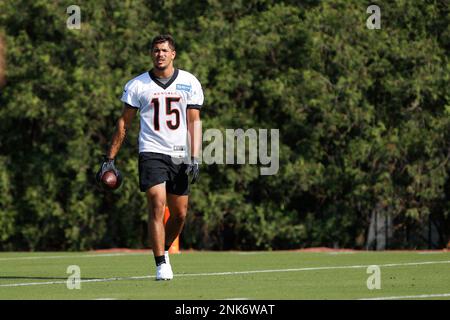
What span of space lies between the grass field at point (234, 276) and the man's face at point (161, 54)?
86.8 inches

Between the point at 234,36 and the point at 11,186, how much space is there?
4851mm

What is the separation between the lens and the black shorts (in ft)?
41.1

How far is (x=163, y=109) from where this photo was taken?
41.8ft

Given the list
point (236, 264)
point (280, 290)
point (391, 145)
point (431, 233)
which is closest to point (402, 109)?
point (391, 145)

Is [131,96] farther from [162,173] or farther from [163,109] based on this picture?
[162,173]

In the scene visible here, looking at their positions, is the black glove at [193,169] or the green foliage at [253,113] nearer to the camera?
the black glove at [193,169]

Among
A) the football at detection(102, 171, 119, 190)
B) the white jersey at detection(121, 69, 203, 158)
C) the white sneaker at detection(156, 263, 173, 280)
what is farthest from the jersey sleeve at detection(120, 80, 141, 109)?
the white sneaker at detection(156, 263, 173, 280)

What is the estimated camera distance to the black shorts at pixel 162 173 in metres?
12.5

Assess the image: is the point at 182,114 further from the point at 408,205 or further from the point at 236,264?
the point at 408,205

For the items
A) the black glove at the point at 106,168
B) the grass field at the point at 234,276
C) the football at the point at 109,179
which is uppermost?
the black glove at the point at 106,168

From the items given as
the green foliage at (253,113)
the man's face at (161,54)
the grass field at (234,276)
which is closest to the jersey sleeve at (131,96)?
the man's face at (161,54)

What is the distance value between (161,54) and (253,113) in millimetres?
9411

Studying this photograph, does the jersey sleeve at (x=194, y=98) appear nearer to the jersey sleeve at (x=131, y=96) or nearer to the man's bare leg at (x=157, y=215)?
Result: the jersey sleeve at (x=131, y=96)

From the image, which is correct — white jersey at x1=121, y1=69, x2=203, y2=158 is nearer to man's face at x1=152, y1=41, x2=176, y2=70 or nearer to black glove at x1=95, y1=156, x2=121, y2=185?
man's face at x1=152, y1=41, x2=176, y2=70
